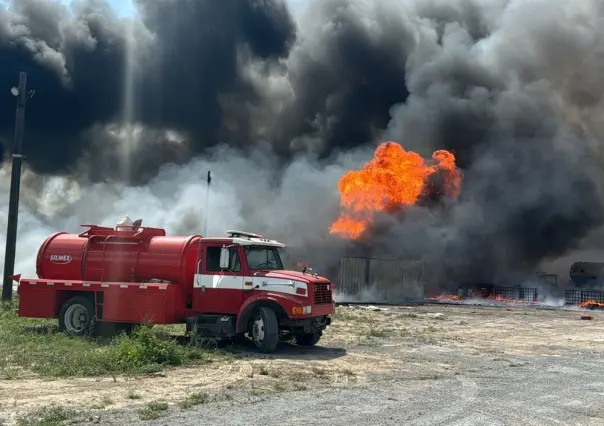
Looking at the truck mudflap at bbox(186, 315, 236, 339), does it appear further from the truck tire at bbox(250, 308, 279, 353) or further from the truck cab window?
the truck cab window

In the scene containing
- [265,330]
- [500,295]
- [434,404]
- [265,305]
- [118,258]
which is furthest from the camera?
[500,295]

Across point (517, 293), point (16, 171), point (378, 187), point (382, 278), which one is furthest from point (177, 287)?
point (517, 293)

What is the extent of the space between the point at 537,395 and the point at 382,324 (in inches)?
450

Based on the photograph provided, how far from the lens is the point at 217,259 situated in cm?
1499

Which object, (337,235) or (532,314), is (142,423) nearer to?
(532,314)

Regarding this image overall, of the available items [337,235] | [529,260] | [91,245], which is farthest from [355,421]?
[529,260]

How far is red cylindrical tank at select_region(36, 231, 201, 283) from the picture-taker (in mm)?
15383

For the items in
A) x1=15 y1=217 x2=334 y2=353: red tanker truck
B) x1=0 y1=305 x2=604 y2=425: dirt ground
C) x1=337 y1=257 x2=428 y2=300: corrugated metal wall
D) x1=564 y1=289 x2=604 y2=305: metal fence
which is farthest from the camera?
x1=564 y1=289 x2=604 y2=305: metal fence

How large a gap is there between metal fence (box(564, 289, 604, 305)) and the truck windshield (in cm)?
2726

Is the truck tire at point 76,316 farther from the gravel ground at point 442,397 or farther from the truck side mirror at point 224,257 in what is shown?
the gravel ground at point 442,397

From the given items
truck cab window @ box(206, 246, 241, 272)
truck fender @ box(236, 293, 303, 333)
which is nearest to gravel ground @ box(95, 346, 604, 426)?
truck fender @ box(236, 293, 303, 333)

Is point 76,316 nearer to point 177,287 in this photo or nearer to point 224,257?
point 177,287

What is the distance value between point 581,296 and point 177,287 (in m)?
29.9

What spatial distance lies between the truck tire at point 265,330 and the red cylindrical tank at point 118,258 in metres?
2.22
